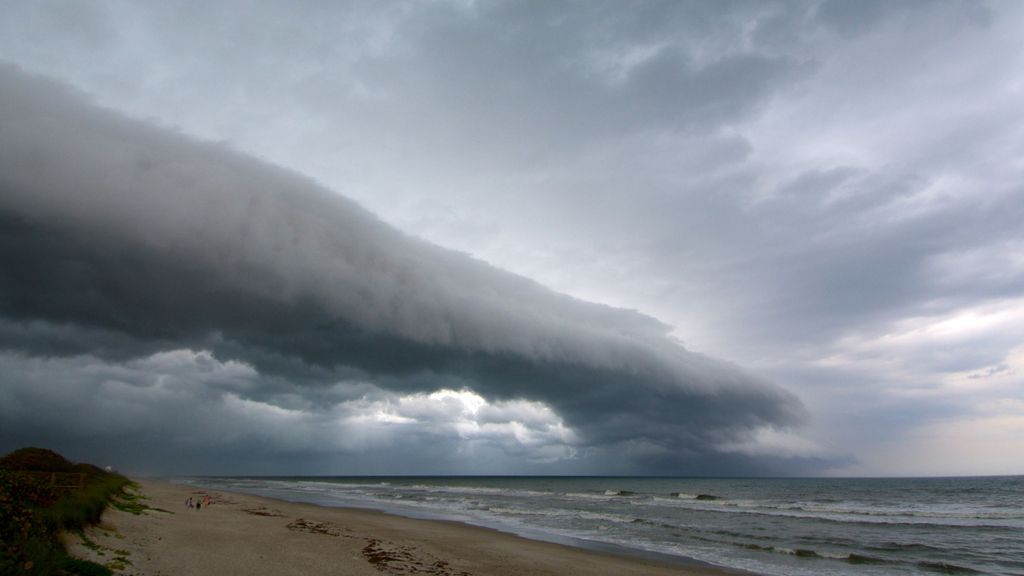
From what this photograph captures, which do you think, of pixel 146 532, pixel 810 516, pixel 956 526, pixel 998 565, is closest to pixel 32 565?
pixel 146 532

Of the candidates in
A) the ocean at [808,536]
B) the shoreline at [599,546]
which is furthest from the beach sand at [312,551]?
the ocean at [808,536]

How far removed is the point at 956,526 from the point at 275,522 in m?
48.8

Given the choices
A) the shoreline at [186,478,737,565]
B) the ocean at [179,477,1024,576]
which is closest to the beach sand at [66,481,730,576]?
the shoreline at [186,478,737,565]

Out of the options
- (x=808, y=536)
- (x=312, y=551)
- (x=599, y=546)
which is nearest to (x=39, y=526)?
(x=312, y=551)

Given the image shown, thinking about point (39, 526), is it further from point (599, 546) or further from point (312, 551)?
point (599, 546)

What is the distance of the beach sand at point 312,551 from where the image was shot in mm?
17797

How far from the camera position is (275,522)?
34938 millimetres

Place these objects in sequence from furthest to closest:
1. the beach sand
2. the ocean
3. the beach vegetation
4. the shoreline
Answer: the ocean → the shoreline → the beach sand → the beach vegetation

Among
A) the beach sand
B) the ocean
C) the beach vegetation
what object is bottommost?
the ocean

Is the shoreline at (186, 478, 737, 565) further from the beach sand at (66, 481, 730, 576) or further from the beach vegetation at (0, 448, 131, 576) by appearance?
the beach vegetation at (0, 448, 131, 576)

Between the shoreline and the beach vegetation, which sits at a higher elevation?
the beach vegetation

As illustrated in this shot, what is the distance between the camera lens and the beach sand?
701 inches

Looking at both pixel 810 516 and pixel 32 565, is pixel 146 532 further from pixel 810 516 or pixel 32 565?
pixel 810 516

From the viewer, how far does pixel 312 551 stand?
23109 millimetres
